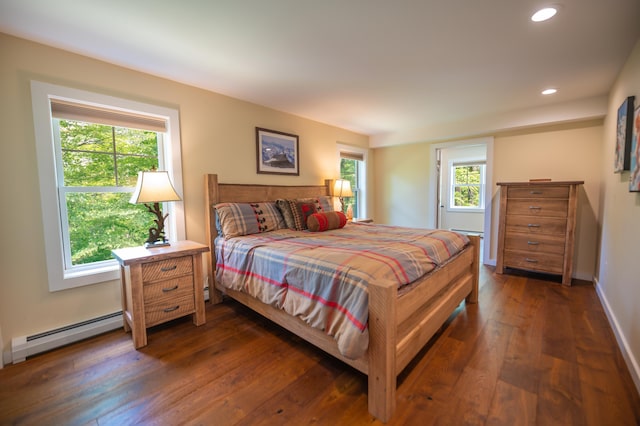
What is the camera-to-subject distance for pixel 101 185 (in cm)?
227

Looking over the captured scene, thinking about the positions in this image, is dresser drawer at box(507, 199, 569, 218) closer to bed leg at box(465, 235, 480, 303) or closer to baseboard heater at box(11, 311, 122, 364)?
bed leg at box(465, 235, 480, 303)

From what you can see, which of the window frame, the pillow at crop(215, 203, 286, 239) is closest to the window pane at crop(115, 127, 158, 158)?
the pillow at crop(215, 203, 286, 239)

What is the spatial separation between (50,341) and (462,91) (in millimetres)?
4359

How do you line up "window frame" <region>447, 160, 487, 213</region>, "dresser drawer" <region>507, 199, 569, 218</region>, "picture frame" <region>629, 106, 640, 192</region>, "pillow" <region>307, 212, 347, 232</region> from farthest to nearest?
"window frame" <region>447, 160, 487, 213</region> < "dresser drawer" <region>507, 199, 569, 218</region> < "pillow" <region>307, 212, 347, 232</region> < "picture frame" <region>629, 106, 640, 192</region>

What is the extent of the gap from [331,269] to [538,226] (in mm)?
3276

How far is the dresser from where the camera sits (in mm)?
3129

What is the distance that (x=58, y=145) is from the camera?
2070mm

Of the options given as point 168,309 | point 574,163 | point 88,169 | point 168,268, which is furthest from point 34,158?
point 574,163

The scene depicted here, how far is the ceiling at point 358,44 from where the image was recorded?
5.21 ft

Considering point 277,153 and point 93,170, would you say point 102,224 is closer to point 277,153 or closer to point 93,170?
point 93,170

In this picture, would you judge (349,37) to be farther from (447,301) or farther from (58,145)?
(58,145)

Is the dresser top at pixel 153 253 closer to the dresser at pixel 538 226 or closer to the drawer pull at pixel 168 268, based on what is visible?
the drawer pull at pixel 168 268

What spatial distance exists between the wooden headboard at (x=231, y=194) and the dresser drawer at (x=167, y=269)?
53 centimetres

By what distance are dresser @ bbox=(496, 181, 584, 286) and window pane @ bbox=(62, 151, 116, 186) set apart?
450 cm
